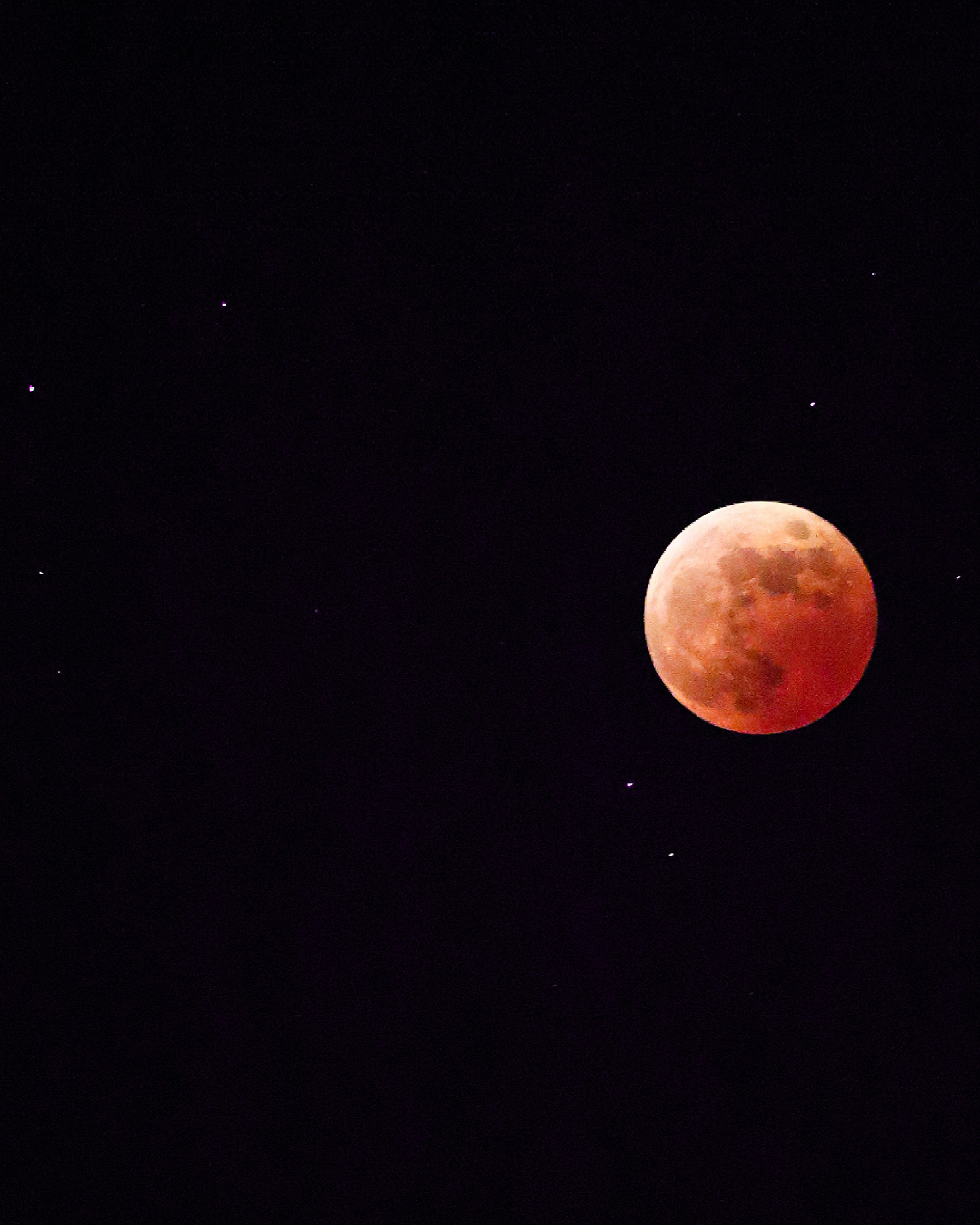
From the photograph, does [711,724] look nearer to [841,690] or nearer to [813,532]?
[841,690]

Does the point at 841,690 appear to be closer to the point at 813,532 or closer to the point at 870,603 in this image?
the point at 870,603

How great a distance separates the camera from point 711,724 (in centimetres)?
338

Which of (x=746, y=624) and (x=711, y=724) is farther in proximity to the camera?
(x=711, y=724)

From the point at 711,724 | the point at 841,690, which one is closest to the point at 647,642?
the point at 711,724

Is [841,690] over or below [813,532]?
below

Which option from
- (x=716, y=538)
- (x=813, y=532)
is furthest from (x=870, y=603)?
(x=716, y=538)

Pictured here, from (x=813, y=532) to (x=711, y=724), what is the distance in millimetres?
671

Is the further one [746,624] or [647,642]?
[647,642]

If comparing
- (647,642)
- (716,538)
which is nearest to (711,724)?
(647,642)

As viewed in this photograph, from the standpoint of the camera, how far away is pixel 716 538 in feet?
10.6

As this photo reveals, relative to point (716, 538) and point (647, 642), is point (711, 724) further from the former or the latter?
point (716, 538)

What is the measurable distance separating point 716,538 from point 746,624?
30 centimetres

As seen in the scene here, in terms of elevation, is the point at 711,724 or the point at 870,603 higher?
the point at 870,603

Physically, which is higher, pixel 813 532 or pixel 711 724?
pixel 813 532
